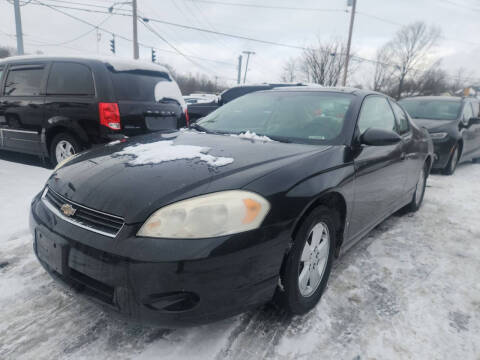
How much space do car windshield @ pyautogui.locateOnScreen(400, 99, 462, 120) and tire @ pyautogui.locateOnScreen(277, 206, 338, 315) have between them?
615cm

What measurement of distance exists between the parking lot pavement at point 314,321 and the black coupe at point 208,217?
22 cm

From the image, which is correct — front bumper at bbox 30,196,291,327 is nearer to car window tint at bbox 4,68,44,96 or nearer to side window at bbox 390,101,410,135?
side window at bbox 390,101,410,135

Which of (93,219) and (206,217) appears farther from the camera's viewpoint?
(93,219)

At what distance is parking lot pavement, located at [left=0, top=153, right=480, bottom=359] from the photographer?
1.72 meters

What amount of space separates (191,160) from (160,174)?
0.24 meters

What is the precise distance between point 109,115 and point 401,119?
357cm

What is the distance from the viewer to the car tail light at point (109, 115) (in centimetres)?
430

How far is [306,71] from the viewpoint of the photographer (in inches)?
1219

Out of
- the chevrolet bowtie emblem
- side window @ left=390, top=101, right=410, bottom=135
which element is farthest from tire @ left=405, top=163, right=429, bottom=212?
the chevrolet bowtie emblem

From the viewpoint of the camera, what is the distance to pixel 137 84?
477 centimetres

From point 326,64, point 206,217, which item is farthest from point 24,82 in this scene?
point 326,64

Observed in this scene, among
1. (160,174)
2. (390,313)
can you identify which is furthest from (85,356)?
(390,313)

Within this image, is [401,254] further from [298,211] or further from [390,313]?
[298,211]

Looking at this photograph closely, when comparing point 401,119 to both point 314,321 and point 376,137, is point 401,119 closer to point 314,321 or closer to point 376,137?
point 376,137
